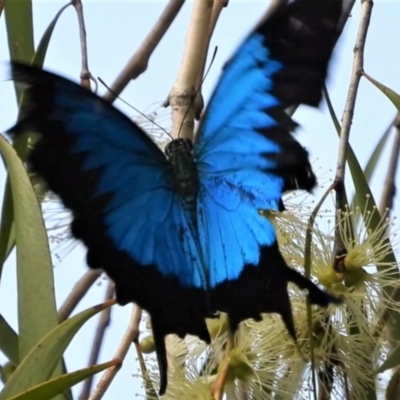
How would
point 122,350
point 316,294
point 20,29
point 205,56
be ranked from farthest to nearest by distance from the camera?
point 20,29 < point 205,56 < point 122,350 < point 316,294

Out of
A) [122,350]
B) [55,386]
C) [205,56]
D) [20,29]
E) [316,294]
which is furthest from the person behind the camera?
[20,29]

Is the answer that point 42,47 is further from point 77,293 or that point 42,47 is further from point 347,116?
point 347,116

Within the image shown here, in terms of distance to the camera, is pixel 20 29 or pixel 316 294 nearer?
pixel 316 294

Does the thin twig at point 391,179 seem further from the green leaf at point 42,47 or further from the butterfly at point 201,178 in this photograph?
the green leaf at point 42,47

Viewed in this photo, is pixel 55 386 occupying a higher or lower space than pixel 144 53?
lower

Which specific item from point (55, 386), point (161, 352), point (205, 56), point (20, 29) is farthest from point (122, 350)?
point (20, 29)

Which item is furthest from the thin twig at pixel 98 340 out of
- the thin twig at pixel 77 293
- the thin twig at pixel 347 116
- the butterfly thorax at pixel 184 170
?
the thin twig at pixel 347 116
